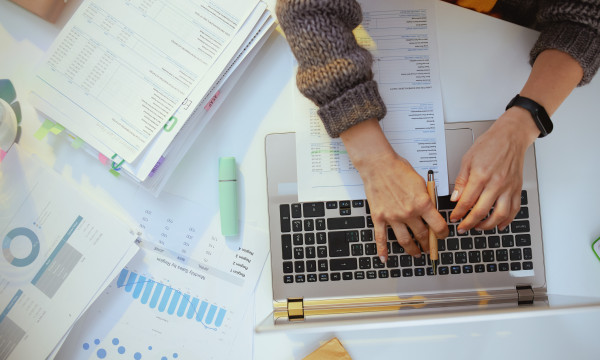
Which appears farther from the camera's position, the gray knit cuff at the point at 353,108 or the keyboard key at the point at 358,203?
the keyboard key at the point at 358,203

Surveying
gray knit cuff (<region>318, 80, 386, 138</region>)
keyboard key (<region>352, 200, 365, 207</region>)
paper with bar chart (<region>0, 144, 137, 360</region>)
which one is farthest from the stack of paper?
keyboard key (<region>352, 200, 365, 207</region>)

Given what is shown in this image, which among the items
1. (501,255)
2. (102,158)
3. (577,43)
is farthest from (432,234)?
(102,158)

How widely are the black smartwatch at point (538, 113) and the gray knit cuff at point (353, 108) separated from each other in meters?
0.24

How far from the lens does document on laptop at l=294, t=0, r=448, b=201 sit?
0.77 metres

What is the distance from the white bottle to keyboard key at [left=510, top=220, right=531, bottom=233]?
0.90 meters

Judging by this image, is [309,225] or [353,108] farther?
[309,225]

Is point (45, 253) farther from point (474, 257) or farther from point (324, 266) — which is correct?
point (474, 257)

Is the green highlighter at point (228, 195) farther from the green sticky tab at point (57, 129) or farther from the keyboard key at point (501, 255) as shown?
the keyboard key at point (501, 255)

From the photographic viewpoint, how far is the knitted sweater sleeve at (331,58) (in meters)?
0.62

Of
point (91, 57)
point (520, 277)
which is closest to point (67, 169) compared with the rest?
point (91, 57)

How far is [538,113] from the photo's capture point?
709 mm

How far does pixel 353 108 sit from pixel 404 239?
24cm

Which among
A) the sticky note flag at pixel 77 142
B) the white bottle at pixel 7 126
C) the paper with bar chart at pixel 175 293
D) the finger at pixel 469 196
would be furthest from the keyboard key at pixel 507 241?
the white bottle at pixel 7 126

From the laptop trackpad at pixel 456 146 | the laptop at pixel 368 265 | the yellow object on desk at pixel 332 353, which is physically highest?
the laptop trackpad at pixel 456 146
